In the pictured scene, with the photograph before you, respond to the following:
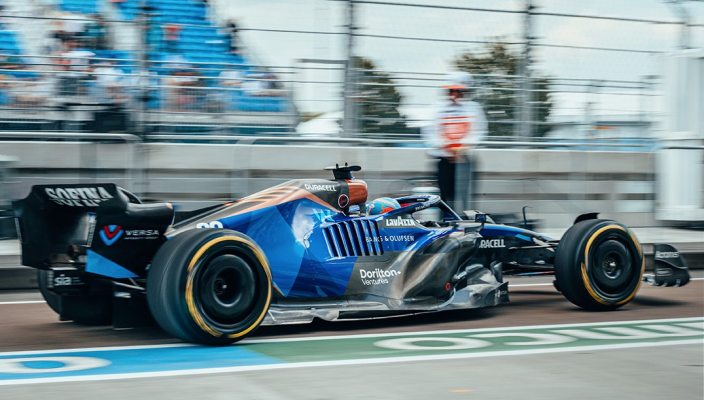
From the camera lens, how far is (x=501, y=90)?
1430 centimetres

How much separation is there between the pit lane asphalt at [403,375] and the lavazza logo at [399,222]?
751mm

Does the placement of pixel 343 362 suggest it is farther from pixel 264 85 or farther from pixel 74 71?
pixel 264 85

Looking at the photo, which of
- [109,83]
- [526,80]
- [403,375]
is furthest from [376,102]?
[403,375]

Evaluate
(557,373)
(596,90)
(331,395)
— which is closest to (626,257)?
(557,373)

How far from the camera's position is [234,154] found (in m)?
12.1

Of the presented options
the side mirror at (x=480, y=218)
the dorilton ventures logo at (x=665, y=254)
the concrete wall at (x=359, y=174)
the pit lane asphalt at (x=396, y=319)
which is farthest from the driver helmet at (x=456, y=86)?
the dorilton ventures logo at (x=665, y=254)

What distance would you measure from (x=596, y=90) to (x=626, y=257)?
6.44 m

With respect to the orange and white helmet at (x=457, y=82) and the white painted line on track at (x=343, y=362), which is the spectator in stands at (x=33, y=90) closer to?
the orange and white helmet at (x=457, y=82)

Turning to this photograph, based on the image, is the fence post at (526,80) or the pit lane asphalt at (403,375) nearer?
the pit lane asphalt at (403,375)

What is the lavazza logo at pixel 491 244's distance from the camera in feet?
26.8

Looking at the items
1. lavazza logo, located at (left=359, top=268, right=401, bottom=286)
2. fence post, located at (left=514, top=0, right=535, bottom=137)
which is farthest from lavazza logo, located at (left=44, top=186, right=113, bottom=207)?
fence post, located at (left=514, top=0, right=535, bottom=137)

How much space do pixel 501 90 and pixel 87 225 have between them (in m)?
8.68

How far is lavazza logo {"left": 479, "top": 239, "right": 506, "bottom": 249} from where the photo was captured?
8156 mm

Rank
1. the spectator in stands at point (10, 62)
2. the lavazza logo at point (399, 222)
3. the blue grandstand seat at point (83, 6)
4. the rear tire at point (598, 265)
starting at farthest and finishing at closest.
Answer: the blue grandstand seat at point (83, 6) → the spectator in stands at point (10, 62) → the rear tire at point (598, 265) → the lavazza logo at point (399, 222)
